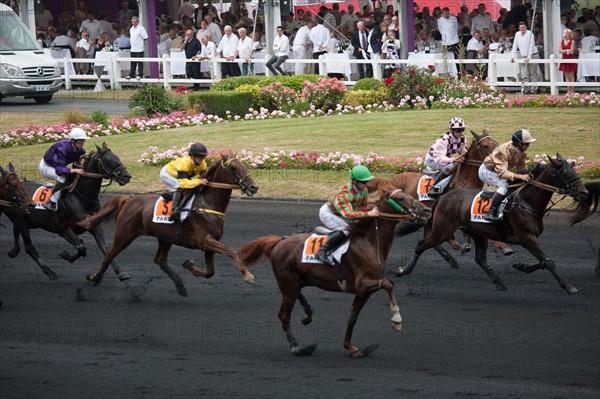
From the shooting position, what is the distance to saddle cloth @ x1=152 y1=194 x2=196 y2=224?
1331 cm

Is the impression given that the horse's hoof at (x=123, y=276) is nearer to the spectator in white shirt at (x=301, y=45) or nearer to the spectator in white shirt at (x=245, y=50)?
the spectator in white shirt at (x=301, y=45)

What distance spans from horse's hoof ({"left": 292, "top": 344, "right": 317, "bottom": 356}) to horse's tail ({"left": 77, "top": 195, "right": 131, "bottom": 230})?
4.07 m

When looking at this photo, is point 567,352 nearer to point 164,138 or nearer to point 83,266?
point 83,266

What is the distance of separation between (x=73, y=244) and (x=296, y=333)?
4.36 metres

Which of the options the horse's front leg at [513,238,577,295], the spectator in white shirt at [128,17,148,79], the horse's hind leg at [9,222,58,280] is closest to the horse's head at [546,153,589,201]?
the horse's front leg at [513,238,577,295]

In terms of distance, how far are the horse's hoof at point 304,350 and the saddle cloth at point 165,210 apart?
3032mm

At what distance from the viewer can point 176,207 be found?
13320mm

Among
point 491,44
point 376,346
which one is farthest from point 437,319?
point 491,44

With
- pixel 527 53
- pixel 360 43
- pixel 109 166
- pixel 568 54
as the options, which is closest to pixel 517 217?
pixel 109 166

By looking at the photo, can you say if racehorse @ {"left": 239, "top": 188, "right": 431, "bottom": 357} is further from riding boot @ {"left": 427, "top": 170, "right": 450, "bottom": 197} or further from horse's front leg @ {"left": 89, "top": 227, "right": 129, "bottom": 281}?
riding boot @ {"left": 427, "top": 170, "right": 450, "bottom": 197}

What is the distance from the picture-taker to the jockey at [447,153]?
48.7 feet

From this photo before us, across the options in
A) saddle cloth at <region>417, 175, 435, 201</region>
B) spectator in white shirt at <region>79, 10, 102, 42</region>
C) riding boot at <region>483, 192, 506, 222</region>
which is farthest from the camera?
spectator in white shirt at <region>79, 10, 102, 42</region>

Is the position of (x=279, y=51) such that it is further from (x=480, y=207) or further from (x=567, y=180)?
(x=567, y=180)

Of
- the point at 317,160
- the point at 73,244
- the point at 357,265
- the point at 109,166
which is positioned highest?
the point at 109,166
